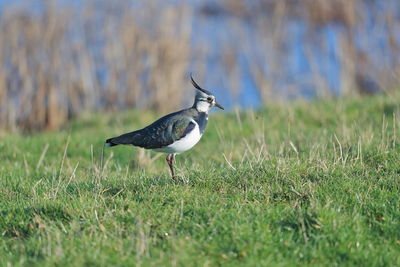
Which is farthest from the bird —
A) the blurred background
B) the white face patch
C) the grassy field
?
the blurred background

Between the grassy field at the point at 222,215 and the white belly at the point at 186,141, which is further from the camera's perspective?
the white belly at the point at 186,141

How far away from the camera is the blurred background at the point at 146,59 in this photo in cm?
1558

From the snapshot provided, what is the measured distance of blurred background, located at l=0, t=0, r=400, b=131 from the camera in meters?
15.6

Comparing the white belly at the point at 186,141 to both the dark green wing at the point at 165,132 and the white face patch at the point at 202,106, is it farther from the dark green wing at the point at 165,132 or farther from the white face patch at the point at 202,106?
the white face patch at the point at 202,106

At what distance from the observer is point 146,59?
1623 centimetres

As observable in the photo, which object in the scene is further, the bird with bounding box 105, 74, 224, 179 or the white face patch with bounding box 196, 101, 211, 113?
the white face patch with bounding box 196, 101, 211, 113

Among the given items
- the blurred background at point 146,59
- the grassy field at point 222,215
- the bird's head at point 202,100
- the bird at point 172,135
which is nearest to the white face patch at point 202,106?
the bird's head at point 202,100

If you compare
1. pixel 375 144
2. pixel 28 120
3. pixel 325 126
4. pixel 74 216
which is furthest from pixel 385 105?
pixel 28 120

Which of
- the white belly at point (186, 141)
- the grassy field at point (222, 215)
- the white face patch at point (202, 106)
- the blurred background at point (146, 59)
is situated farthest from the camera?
the blurred background at point (146, 59)

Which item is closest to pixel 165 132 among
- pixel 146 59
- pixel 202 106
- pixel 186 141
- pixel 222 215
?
pixel 186 141

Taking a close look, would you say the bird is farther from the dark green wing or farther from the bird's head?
the bird's head

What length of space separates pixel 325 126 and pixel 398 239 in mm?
6186

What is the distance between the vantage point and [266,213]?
530 centimetres

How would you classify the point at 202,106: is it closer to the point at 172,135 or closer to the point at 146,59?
the point at 172,135
